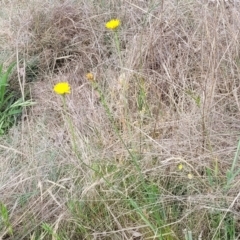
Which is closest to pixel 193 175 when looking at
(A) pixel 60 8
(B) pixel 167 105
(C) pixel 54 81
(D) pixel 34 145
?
(B) pixel 167 105

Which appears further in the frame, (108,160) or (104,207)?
(108,160)

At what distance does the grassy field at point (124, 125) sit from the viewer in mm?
1367

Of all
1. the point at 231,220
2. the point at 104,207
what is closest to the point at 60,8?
the point at 104,207

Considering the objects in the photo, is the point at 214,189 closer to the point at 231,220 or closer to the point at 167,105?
the point at 231,220

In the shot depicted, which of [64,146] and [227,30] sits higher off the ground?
[227,30]

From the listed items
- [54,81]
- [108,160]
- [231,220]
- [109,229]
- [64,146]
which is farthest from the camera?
[54,81]

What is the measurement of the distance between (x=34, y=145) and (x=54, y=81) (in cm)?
49

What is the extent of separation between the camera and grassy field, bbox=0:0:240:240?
137 cm

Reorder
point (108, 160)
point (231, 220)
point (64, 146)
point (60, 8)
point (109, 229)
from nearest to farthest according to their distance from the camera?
point (231, 220)
point (109, 229)
point (108, 160)
point (64, 146)
point (60, 8)

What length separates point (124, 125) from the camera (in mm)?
1660

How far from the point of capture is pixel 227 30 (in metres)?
1.83

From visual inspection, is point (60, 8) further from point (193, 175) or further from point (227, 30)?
point (193, 175)

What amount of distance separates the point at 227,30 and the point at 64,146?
742mm

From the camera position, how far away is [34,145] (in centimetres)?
177
